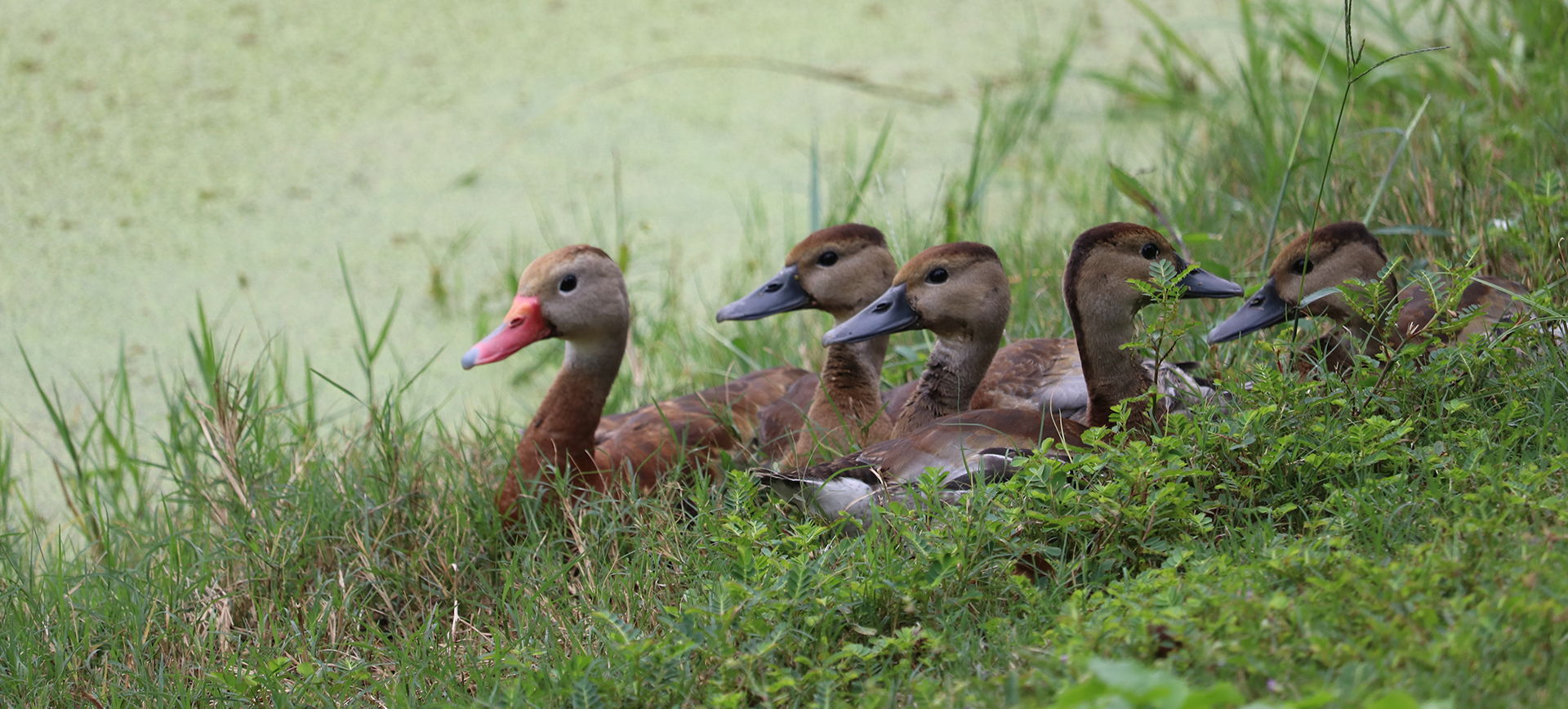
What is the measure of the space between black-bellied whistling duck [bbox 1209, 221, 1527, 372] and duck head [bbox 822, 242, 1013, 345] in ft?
1.89

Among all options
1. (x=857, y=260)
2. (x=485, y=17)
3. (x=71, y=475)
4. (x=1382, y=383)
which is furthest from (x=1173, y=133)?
(x=71, y=475)

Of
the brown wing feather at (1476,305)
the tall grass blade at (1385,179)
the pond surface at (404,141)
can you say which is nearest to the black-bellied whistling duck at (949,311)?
the brown wing feather at (1476,305)

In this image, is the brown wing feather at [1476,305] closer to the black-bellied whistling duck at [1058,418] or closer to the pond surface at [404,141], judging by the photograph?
the black-bellied whistling duck at [1058,418]

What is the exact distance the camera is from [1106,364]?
2.75 meters

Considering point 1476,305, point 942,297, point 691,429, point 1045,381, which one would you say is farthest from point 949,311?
point 1476,305

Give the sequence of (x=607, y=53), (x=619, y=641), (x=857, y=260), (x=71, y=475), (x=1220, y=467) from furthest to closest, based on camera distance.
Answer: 1. (x=607, y=53)
2. (x=71, y=475)
3. (x=857, y=260)
4. (x=1220, y=467)
5. (x=619, y=641)

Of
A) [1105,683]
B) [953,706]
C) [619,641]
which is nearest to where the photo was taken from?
[1105,683]

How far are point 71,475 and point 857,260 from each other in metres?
2.30

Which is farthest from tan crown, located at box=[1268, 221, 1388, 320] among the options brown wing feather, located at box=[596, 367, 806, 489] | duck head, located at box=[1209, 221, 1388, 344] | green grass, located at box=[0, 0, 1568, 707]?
brown wing feather, located at box=[596, 367, 806, 489]

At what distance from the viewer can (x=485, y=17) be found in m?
6.11

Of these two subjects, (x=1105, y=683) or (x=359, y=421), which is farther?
(x=359, y=421)

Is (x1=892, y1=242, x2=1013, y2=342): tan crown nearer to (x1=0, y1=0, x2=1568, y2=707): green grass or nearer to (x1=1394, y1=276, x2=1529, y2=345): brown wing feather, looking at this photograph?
(x1=0, y1=0, x2=1568, y2=707): green grass

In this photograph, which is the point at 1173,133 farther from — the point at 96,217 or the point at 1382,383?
the point at 96,217

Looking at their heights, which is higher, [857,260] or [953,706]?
[857,260]
